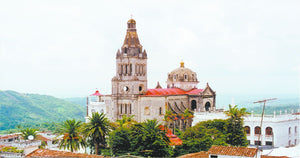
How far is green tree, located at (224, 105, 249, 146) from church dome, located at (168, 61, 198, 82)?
80.9 feet

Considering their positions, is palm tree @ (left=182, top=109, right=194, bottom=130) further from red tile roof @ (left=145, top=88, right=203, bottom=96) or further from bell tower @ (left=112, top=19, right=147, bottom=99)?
bell tower @ (left=112, top=19, right=147, bottom=99)

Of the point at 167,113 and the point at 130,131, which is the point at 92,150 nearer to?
the point at 130,131

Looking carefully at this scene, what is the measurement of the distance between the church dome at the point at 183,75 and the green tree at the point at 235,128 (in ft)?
80.9

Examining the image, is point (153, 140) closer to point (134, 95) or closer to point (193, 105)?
point (134, 95)

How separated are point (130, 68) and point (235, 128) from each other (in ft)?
78.3

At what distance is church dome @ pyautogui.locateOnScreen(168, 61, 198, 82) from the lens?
8562 cm

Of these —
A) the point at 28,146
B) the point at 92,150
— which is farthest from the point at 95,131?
the point at 28,146

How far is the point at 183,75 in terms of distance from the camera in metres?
85.9

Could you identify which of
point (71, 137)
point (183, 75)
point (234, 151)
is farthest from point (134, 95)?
point (234, 151)

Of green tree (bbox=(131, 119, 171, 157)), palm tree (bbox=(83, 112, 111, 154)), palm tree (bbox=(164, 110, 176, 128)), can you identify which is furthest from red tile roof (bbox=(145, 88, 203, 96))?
green tree (bbox=(131, 119, 171, 157))

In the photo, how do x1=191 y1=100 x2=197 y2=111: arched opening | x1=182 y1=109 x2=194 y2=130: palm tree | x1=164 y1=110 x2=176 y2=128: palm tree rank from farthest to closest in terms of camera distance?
1. x1=191 y1=100 x2=197 y2=111: arched opening
2. x1=182 y1=109 x2=194 y2=130: palm tree
3. x1=164 y1=110 x2=176 y2=128: palm tree

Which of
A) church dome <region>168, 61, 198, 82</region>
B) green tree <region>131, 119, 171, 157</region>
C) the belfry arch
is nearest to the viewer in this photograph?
green tree <region>131, 119, 171, 157</region>

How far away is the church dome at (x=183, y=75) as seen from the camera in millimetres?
85625

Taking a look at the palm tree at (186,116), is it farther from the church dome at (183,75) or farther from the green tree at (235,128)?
the green tree at (235,128)
